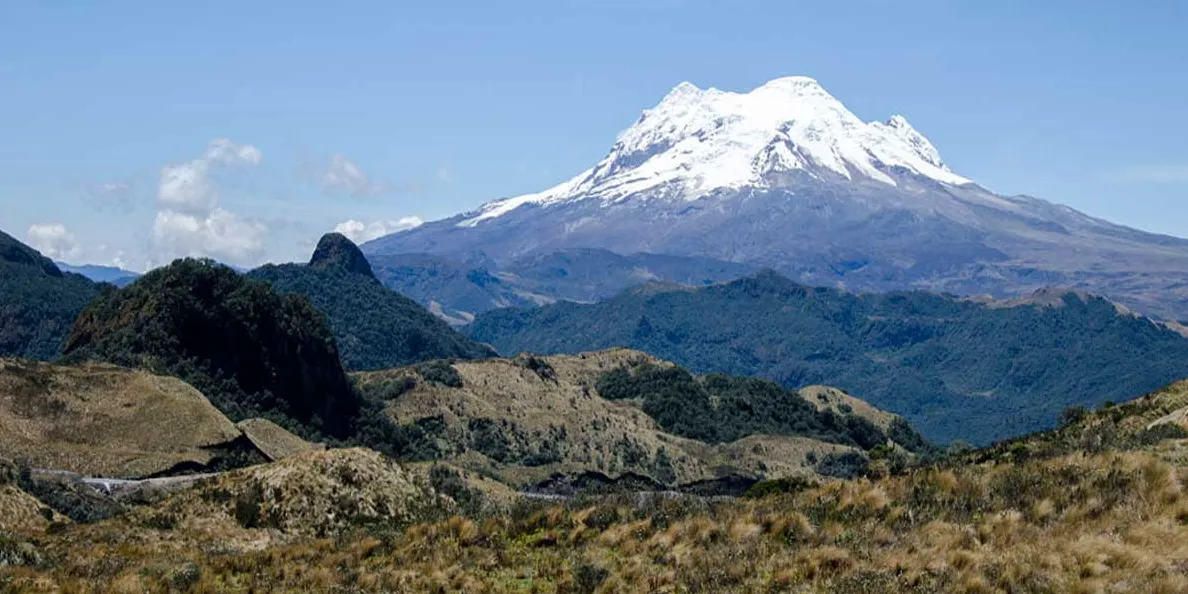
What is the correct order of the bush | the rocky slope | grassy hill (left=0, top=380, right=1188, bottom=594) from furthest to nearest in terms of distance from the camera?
the bush < the rocky slope < grassy hill (left=0, top=380, right=1188, bottom=594)

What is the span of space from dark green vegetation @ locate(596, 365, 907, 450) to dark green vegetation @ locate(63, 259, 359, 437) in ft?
132

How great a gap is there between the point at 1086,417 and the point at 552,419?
81.1 meters

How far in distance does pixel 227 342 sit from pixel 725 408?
6590 cm

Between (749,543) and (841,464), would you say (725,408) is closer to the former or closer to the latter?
(841,464)

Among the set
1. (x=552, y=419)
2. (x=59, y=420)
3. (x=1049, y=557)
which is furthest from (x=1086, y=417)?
(x=552, y=419)

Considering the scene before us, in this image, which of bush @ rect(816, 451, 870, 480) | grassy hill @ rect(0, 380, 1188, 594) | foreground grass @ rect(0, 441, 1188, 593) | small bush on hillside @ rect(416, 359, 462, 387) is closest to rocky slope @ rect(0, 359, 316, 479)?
grassy hill @ rect(0, 380, 1188, 594)

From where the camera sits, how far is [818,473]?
387ft

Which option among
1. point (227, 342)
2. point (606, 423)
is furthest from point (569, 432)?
point (227, 342)

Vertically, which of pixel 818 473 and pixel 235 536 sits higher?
pixel 235 536

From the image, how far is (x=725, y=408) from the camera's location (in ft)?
482

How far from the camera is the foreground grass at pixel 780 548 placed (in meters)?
19.0

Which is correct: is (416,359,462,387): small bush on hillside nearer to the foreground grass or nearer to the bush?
the bush

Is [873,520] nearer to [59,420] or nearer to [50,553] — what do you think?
[50,553]

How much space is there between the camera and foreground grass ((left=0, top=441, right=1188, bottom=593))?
19.0 m
